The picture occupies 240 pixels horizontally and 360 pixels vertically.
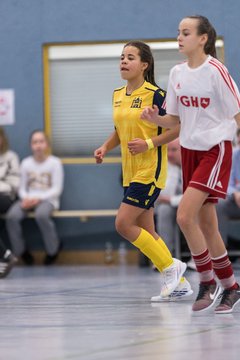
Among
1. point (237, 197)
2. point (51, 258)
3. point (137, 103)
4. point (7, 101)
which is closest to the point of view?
point (137, 103)

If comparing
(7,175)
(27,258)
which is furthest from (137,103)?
(27,258)

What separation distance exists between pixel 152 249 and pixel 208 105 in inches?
51.6

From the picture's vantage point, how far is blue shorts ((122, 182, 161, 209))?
6.46 meters

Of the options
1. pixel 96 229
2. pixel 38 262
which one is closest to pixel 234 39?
pixel 96 229

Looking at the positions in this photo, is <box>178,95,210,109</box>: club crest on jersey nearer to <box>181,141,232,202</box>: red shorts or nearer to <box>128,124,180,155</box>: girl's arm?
<box>181,141,232,202</box>: red shorts

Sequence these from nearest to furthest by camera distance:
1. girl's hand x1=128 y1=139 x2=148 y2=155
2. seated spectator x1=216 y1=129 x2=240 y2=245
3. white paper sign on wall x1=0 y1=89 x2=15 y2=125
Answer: girl's hand x1=128 y1=139 x2=148 y2=155
seated spectator x1=216 y1=129 x2=240 y2=245
white paper sign on wall x1=0 y1=89 x2=15 y2=125

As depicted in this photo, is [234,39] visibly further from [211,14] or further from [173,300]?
[173,300]

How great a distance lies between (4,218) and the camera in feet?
36.5

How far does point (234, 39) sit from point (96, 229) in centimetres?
267

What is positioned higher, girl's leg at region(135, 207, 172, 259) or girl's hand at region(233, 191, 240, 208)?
girl's leg at region(135, 207, 172, 259)

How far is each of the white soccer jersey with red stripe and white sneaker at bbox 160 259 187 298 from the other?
1175 mm

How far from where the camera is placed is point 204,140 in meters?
5.65

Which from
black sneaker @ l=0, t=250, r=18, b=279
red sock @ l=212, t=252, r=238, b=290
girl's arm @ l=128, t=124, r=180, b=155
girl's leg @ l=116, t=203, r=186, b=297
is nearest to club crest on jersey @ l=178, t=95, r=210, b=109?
girl's arm @ l=128, t=124, r=180, b=155

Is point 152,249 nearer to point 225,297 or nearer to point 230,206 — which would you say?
point 225,297
